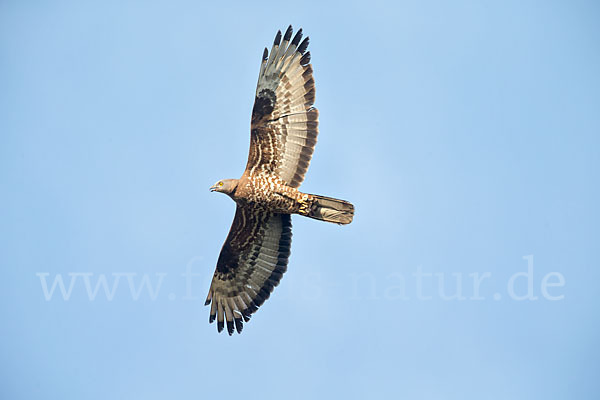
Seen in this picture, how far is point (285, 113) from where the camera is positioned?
16.3 meters

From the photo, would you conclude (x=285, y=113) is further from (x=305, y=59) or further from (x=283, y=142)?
(x=305, y=59)

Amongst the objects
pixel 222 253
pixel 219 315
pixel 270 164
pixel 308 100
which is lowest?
pixel 219 315

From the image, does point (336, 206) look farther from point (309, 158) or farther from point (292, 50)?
point (292, 50)

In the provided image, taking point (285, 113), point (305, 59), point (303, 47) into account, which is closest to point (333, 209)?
point (285, 113)

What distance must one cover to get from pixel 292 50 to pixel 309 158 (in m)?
2.29

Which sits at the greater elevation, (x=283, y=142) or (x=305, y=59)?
(x=305, y=59)

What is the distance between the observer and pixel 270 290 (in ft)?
57.1

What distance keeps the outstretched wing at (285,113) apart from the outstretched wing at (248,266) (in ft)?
4.12

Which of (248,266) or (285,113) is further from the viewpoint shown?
(248,266)

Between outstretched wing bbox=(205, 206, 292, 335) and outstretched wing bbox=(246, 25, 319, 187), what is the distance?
1.26m

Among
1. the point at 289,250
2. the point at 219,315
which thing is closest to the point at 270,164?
the point at 289,250

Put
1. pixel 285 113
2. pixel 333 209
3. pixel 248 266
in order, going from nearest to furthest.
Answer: pixel 333 209, pixel 285 113, pixel 248 266

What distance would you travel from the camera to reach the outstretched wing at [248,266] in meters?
17.1

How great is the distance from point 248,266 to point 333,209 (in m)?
2.66
